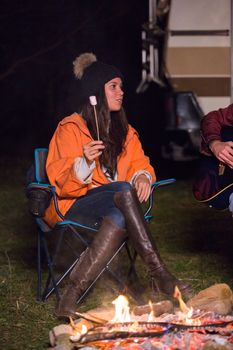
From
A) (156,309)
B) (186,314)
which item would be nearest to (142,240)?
(156,309)

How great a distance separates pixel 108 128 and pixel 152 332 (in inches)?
53.4

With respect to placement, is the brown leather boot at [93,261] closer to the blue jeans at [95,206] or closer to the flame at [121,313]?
the blue jeans at [95,206]

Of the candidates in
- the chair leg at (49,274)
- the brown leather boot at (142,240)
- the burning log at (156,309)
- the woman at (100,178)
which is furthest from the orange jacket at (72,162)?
the burning log at (156,309)

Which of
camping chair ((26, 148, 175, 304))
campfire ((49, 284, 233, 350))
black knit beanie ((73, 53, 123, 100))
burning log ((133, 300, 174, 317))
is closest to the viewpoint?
campfire ((49, 284, 233, 350))

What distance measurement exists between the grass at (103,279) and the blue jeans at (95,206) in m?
0.46

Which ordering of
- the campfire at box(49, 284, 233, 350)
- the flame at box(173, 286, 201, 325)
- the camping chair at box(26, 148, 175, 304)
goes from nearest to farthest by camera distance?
the campfire at box(49, 284, 233, 350) < the flame at box(173, 286, 201, 325) < the camping chair at box(26, 148, 175, 304)

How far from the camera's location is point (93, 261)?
3928 millimetres

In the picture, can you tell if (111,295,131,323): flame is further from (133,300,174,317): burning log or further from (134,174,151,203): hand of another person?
(134,174,151,203): hand of another person

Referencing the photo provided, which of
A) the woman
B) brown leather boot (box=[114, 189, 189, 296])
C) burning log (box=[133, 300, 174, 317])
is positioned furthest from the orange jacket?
burning log (box=[133, 300, 174, 317])

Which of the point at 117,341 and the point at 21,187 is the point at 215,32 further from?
the point at 117,341

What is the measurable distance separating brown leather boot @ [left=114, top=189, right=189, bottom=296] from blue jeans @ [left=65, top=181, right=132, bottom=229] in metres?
0.13

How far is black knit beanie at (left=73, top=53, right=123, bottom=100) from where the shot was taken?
4223 mm

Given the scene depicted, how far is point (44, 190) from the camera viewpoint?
418cm

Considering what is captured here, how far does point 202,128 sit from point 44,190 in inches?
34.6
